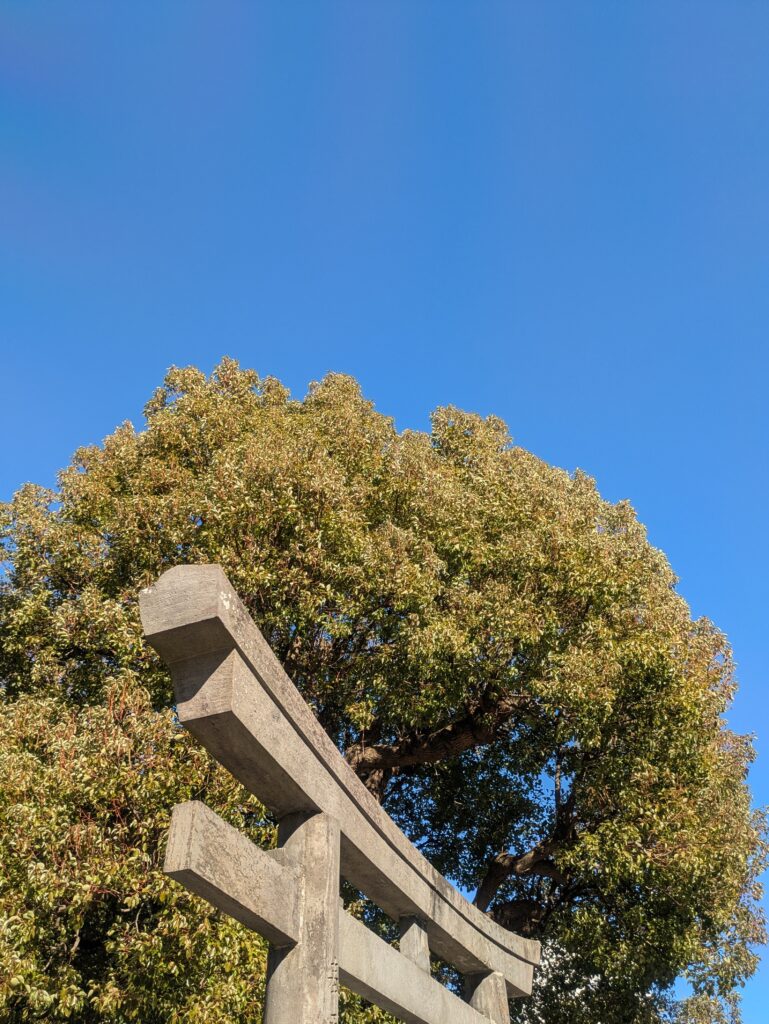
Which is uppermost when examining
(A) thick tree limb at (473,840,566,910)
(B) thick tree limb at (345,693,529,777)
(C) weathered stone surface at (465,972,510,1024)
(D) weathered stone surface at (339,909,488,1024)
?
(B) thick tree limb at (345,693,529,777)

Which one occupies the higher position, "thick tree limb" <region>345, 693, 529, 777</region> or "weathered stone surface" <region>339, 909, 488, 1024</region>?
"thick tree limb" <region>345, 693, 529, 777</region>

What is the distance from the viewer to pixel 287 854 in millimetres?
5410

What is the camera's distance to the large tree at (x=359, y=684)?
29.4 ft

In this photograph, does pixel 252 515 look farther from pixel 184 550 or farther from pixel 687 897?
pixel 687 897

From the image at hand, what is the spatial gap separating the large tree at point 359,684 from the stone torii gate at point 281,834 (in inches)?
126

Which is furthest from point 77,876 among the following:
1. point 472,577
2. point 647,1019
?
point 647,1019

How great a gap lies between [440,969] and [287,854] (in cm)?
1324

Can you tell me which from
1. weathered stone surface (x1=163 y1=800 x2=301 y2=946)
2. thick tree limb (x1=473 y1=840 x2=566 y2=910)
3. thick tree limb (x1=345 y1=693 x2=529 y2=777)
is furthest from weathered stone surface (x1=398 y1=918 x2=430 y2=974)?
thick tree limb (x1=473 y1=840 x2=566 y2=910)

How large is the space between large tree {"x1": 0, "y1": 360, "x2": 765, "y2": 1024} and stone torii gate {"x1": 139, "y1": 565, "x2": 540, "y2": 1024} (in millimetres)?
3189

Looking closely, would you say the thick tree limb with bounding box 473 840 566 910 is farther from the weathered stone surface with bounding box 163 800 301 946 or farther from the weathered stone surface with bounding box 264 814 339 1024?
the weathered stone surface with bounding box 163 800 301 946

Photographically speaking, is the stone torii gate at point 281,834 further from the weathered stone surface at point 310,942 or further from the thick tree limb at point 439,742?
the thick tree limb at point 439,742

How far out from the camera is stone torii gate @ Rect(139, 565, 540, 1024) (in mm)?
4438

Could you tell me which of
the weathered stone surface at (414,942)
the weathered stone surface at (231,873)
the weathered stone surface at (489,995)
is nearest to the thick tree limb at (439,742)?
the weathered stone surface at (489,995)

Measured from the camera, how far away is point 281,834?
555 cm
